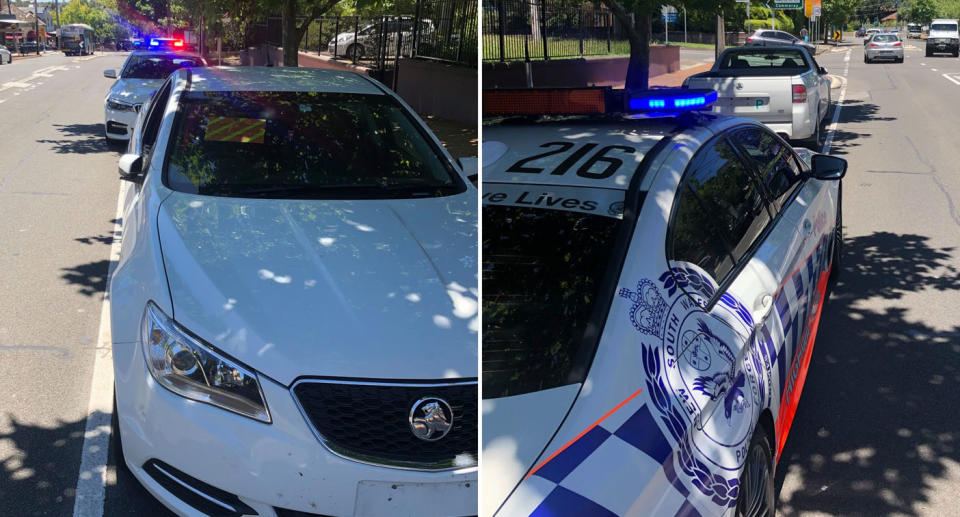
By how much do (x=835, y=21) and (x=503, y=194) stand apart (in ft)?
253

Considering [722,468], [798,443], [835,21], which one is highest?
[835,21]

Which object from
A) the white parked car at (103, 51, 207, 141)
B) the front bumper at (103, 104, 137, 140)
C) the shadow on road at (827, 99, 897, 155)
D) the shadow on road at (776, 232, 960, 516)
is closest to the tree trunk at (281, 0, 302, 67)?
the white parked car at (103, 51, 207, 141)

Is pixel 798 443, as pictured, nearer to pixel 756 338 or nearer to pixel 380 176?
pixel 756 338

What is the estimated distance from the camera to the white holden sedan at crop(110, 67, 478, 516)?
8.76ft

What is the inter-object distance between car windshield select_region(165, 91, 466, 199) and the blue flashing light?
1.22 m

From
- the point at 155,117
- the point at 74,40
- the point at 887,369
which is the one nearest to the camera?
the point at 887,369

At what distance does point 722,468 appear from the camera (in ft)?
7.96

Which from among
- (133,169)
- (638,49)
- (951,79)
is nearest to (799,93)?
(638,49)

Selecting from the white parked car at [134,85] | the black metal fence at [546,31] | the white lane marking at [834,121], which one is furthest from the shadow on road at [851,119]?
the white parked car at [134,85]

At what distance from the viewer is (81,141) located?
15492 millimetres

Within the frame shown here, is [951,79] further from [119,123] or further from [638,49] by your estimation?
[119,123]

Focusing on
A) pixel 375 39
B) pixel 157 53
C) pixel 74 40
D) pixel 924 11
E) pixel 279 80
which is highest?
pixel 924 11

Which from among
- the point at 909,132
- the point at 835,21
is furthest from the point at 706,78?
the point at 835,21

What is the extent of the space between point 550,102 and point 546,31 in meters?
15.4
